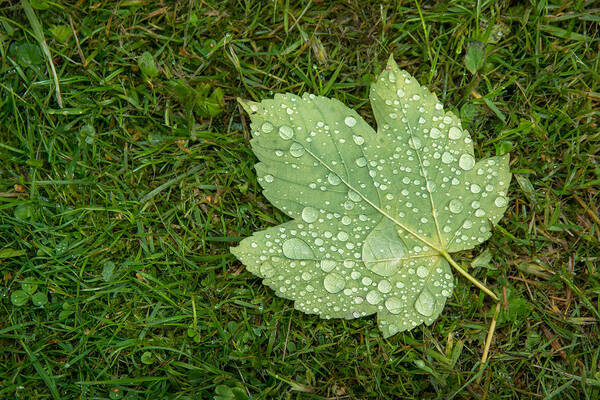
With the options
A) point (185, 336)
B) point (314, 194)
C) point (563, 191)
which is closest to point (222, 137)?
point (314, 194)

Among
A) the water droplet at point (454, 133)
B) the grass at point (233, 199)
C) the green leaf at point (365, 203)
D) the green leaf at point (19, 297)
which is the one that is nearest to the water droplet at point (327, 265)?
the green leaf at point (365, 203)

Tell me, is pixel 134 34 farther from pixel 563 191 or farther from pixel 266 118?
pixel 563 191

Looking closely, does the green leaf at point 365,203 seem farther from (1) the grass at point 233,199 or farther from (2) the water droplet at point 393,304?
(1) the grass at point 233,199

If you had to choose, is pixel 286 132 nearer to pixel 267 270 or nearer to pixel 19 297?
pixel 267 270

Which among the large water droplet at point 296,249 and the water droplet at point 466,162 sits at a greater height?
the water droplet at point 466,162

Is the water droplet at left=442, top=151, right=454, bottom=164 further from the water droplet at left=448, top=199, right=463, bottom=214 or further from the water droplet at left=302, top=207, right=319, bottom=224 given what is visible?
the water droplet at left=302, top=207, right=319, bottom=224

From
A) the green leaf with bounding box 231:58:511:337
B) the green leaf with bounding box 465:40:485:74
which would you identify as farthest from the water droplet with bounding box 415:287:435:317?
the green leaf with bounding box 465:40:485:74

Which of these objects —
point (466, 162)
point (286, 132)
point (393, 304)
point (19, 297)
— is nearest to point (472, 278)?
point (393, 304)
